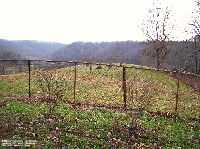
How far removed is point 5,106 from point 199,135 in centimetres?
792

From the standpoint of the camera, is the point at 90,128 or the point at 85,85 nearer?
the point at 90,128

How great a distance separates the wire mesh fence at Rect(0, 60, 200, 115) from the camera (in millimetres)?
5945

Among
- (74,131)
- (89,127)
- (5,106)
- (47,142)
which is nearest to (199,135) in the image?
(89,127)

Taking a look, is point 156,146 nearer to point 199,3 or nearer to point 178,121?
point 178,121

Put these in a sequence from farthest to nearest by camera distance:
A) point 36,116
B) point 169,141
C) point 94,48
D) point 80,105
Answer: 1. point 94,48
2. point 80,105
3. point 36,116
4. point 169,141

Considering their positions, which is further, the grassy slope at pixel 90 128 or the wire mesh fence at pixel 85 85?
the wire mesh fence at pixel 85 85

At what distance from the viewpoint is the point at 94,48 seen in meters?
110

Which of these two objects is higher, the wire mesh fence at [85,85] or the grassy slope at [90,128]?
the wire mesh fence at [85,85]

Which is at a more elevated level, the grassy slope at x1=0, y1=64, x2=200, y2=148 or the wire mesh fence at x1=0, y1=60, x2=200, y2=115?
the wire mesh fence at x1=0, y1=60, x2=200, y2=115

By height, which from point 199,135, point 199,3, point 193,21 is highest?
point 199,3

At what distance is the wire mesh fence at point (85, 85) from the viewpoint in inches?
234

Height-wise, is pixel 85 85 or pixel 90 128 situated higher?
pixel 85 85

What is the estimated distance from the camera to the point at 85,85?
13.2 metres

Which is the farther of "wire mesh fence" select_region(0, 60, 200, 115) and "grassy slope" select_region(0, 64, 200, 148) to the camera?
"wire mesh fence" select_region(0, 60, 200, 115)
